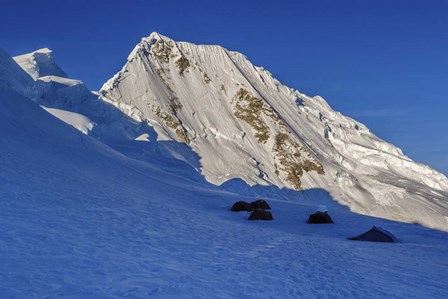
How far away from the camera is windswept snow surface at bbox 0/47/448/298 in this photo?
23.7 ft

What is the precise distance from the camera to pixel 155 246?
1085cm

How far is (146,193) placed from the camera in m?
21.5

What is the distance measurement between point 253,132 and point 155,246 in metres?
80.3

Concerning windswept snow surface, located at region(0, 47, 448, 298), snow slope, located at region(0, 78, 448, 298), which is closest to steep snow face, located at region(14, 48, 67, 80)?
windswept snow surface, located at region(0, 47, 448, 298)

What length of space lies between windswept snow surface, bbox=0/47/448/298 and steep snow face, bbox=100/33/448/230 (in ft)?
147

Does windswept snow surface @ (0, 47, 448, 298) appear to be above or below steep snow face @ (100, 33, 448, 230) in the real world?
below

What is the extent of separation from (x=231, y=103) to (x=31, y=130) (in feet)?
237

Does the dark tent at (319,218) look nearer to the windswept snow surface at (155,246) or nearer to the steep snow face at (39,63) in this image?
the windswept snow surface at (155,246)

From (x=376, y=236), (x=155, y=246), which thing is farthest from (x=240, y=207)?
(x=155, y=246)

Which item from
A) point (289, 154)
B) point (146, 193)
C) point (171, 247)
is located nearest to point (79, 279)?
point (171, 247)

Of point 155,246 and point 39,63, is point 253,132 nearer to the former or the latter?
point 39,63

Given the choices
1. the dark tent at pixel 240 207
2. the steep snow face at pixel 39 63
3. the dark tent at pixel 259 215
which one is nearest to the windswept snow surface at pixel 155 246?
the dark tent at pixel 259 215

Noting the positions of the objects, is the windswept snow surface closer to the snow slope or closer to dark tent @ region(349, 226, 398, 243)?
the snow slope

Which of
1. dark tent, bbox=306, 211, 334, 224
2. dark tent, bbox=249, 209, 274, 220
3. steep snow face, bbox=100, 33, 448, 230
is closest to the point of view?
dark tent, bbox=249, 209, 274, 220
